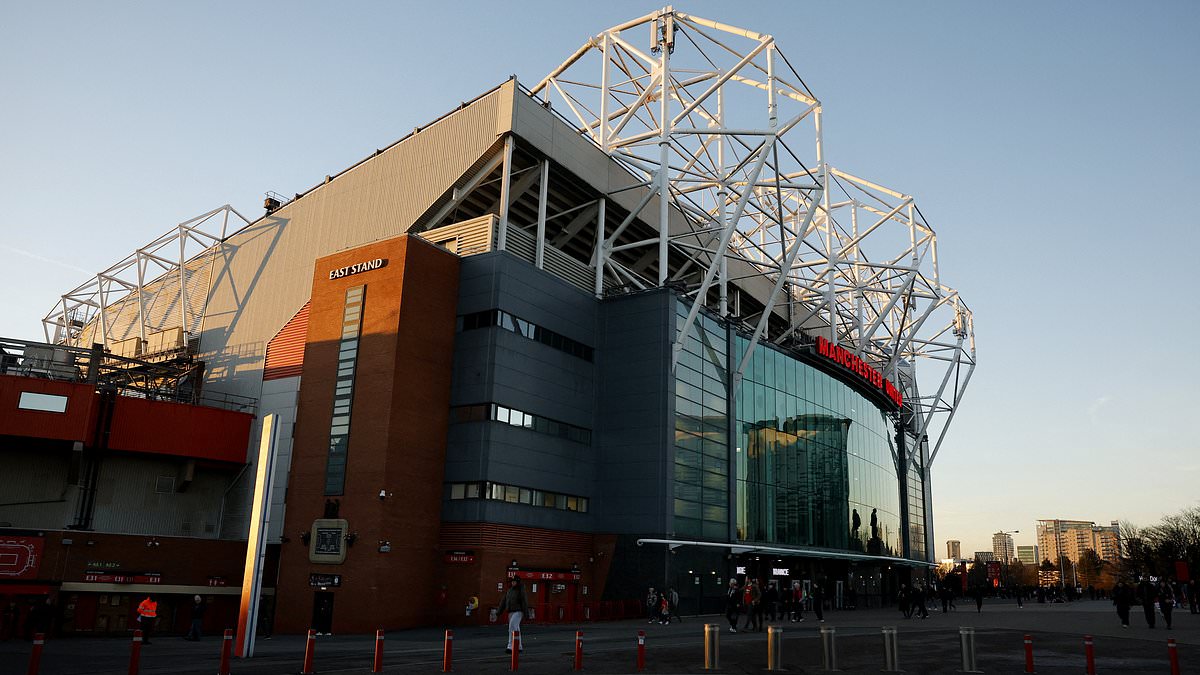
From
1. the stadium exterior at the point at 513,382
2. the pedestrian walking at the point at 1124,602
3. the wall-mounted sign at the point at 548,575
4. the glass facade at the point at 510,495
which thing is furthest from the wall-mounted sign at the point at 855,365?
the pedestrian walking at the point at 1124,602

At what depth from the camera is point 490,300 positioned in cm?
4094

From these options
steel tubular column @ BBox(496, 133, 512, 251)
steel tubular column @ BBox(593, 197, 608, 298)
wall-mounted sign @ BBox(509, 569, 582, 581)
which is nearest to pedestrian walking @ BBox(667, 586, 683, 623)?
wall-mounted sign @ BBox(509, 569, 582, 581)

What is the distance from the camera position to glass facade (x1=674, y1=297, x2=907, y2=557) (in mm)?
45719

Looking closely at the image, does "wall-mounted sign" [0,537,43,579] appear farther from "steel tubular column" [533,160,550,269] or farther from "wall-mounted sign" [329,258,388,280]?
"steel tubular column" [533,160,550,269]

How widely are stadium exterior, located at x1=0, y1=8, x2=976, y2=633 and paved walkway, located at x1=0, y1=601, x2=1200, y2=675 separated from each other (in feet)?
20.0

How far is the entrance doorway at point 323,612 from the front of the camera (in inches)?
1369

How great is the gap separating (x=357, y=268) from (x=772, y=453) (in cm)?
2660

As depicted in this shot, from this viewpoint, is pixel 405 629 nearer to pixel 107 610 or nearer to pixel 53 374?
pixel 107 610

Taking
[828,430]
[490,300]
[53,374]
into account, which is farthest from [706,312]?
[53,374]

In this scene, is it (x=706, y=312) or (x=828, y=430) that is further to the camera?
(x=828, y=430)

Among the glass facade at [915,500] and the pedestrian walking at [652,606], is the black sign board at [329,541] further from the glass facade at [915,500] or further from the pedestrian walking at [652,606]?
the glass facade at [915,500]

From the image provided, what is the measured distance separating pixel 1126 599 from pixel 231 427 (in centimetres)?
4318

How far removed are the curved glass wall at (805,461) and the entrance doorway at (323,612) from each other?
881 inches

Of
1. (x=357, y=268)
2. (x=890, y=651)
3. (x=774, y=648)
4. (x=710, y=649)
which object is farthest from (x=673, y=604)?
(x=357, y=268)
